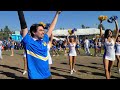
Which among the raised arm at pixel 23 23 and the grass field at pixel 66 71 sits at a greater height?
the raised arm at pixel 23 23

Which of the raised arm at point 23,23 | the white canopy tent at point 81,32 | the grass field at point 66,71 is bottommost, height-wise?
the grass field at point 66,71

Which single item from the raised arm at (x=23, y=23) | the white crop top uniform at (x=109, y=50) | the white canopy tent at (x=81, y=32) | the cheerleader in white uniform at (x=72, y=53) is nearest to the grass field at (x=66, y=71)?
the cheerleader in white uniform at (x=72, y=53)

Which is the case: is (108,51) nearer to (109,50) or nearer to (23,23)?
(109,50)

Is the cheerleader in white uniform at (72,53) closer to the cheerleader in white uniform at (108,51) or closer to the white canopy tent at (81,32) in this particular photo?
the cheerleader in white uniform at (108,51)

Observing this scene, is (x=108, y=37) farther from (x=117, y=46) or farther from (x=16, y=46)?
(x=16, y=46)

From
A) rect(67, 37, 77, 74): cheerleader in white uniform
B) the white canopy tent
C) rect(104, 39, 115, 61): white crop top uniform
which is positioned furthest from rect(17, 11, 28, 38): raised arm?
the white canopy tent

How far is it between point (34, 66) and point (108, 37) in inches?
183

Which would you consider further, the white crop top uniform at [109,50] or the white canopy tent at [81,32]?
the white canopy tent at [81,32]

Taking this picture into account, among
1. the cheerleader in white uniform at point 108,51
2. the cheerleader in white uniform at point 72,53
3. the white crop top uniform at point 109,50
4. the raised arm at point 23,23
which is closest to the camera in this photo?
the raised arm at point 23,23

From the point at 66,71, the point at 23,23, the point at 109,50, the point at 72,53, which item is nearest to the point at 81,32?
the point at 66,71

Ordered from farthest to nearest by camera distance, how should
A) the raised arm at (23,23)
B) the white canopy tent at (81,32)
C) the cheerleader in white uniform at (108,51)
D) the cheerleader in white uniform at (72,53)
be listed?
the white canopy tent at (81,32) < the cheerleader in white uniform at (72,53) < the cheerleader in white uniform at (108,51) < the raised arm at (23,23)

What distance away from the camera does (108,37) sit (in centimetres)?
746

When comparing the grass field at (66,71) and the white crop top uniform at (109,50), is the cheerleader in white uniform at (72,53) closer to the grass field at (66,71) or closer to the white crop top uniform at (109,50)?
the grass field at (66,71)
